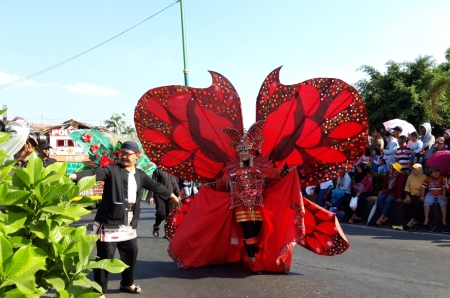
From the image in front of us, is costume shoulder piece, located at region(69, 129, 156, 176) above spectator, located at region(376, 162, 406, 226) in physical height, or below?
above

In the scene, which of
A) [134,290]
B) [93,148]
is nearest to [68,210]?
[134,290]

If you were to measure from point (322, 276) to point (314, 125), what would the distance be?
6.47 feet

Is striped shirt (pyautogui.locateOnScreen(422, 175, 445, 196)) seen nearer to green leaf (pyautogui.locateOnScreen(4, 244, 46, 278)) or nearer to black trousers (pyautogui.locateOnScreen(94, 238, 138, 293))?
black trousers (pyautogui.locateOnScreen(94, 238, 138, 293))

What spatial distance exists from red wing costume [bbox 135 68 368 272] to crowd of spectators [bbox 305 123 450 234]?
14.9ft

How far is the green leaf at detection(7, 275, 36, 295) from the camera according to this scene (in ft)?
5.87

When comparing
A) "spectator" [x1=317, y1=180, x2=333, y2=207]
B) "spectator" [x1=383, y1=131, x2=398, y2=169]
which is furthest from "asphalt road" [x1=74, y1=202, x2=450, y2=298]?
"spectator" [x1=317, y1=180, x2=333, y2=207]

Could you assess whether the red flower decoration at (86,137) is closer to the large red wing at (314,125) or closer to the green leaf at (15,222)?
the large red wing at (314,125)

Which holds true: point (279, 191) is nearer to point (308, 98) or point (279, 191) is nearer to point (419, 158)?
point (308, 98)

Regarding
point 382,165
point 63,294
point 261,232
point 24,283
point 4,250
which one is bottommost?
point 261,232

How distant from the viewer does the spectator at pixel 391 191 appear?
1017 cm

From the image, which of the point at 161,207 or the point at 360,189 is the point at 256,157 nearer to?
the point at 161,207

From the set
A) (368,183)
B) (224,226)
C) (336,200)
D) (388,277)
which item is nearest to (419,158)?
(368,183)

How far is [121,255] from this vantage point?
199 inches

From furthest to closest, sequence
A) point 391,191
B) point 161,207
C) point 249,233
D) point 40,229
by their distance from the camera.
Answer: point 391,191, point 161,207, point 249,233, point 40,229
